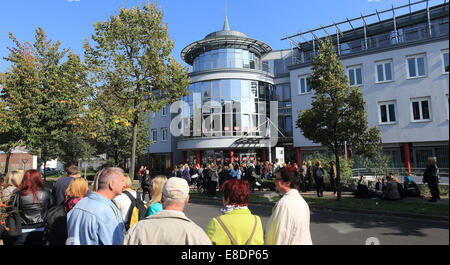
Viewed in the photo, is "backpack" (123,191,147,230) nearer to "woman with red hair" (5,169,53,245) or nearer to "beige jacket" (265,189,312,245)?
"woman with red hair" (5,169,53,245)

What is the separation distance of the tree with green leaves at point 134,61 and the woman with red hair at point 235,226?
10635 mm

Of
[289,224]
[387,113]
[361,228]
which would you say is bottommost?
[361,228]

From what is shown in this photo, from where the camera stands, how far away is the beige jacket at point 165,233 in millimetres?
1977

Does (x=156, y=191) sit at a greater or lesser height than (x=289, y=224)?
greater

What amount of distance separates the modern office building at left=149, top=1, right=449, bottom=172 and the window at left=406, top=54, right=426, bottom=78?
6 cm

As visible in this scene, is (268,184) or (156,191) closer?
(156,191)

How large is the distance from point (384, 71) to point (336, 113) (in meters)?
12.5

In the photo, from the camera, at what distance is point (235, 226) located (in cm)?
245

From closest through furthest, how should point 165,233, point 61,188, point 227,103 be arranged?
1. point 165,233
2. point 61,188
3. point 227,103

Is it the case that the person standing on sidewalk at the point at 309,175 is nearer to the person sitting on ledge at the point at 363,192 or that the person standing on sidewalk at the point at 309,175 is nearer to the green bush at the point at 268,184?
the green bush at the point at 268,184

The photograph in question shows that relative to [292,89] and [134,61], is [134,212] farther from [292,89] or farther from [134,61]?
[292,89]

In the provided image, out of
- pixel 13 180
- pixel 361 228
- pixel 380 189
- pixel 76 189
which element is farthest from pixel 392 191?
pixel 13 180

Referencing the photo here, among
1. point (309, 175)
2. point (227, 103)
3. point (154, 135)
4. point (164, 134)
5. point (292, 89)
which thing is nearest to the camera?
point (309, 175)

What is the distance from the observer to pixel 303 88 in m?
24.8
